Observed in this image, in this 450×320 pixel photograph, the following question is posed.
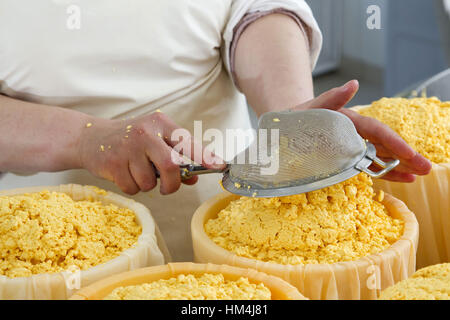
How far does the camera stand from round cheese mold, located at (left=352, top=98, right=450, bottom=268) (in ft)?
2.36

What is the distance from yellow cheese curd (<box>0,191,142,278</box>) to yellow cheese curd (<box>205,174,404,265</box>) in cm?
11

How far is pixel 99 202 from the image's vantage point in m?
0.68

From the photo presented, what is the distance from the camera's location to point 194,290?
18.4 inches

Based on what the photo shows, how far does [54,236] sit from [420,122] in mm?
517

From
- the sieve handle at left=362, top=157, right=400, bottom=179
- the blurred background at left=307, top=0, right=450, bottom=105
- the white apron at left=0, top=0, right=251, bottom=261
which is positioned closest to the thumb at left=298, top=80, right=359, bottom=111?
the sieve handle at left=362, top=157, right=400, bottom=179

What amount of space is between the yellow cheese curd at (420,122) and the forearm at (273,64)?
0.12m

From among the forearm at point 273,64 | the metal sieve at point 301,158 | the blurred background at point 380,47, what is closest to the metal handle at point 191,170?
the metal sieve at point 301,158

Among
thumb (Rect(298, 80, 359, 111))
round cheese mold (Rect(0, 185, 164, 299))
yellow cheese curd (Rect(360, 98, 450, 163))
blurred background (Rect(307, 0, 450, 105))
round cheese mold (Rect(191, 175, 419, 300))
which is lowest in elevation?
blurred background (Rect(307, 0, 450, 105))

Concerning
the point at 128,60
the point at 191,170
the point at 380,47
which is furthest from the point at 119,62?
the point at 380,47

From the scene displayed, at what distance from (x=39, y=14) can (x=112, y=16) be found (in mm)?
106

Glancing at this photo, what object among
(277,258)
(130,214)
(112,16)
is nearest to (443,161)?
(277,258)

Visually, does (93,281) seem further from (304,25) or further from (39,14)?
(304,25)

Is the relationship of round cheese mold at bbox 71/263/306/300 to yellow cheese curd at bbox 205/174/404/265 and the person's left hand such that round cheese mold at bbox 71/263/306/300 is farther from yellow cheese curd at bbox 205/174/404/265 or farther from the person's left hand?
the person's left hand

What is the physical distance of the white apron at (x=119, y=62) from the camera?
0.81m
